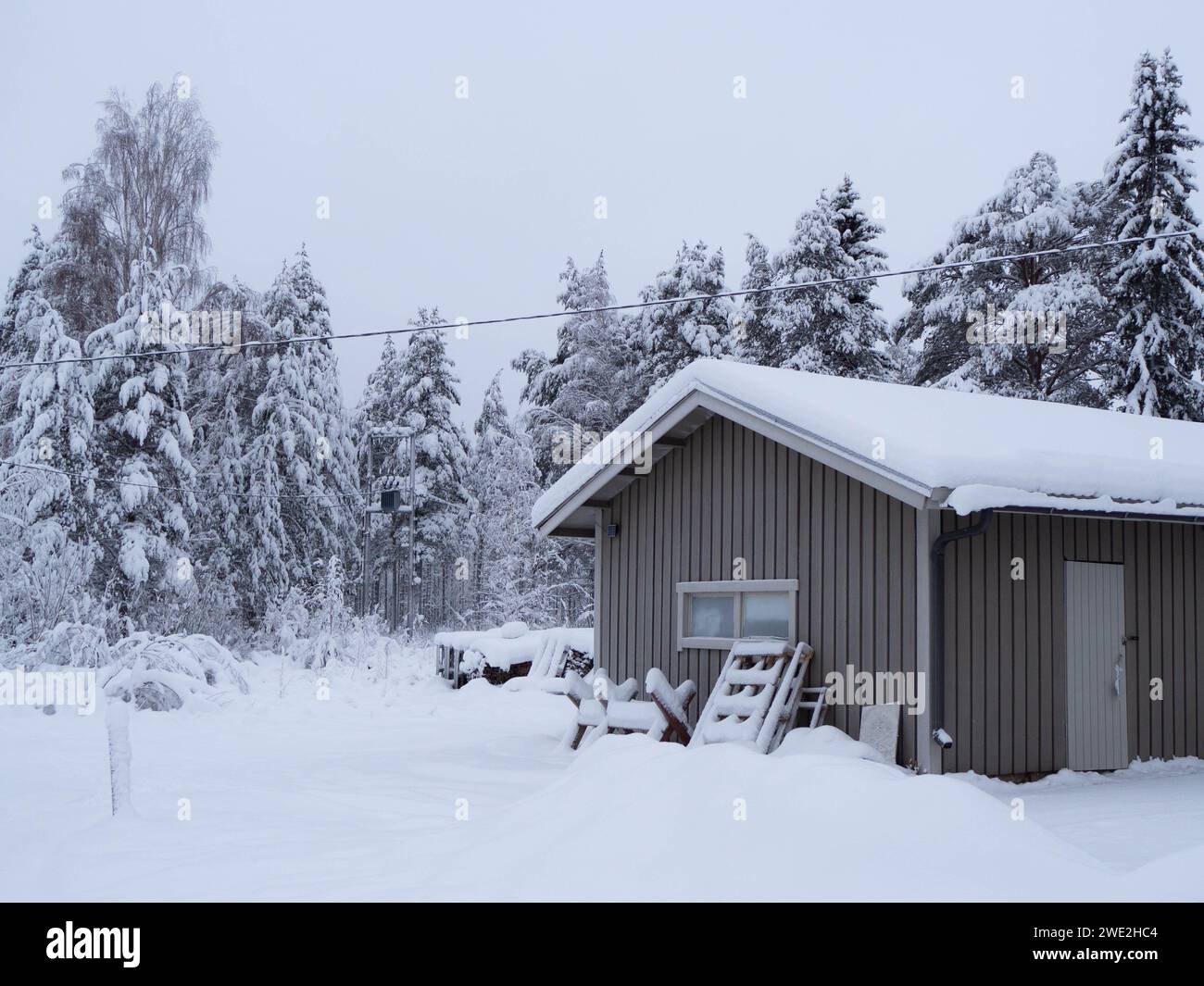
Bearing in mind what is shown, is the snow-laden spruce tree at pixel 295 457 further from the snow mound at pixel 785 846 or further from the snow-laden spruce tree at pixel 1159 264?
the snow mound at pixel 785 846

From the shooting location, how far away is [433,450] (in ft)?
113

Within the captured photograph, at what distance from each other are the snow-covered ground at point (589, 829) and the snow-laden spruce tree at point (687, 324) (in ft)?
67.2

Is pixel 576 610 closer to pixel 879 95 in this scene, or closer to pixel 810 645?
pixel 810 645

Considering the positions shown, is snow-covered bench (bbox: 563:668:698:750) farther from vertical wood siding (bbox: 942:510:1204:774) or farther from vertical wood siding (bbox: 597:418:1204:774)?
vertical wood siding (bbox: 942:510:1204:774)

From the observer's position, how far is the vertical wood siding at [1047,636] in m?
9.22

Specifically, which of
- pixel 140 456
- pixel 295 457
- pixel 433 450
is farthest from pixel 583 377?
pixel 140 456

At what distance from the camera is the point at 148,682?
1416 centimetres

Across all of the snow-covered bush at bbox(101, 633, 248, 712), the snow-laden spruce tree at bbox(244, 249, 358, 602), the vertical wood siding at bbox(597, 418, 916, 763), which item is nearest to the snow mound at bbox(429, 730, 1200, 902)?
the vertical wood siding at bbox(597, 418, 916, 763)

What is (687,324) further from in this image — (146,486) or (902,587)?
(902,587)

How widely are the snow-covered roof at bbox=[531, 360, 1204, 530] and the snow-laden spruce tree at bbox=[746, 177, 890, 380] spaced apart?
14.4m

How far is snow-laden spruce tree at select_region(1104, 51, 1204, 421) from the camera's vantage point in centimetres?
2261

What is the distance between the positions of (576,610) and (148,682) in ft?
65.0

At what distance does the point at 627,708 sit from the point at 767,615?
1.61 m
